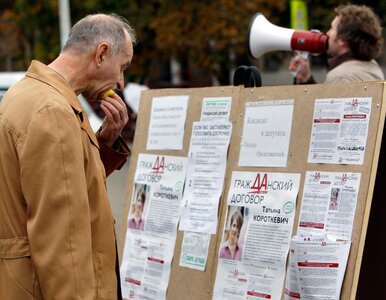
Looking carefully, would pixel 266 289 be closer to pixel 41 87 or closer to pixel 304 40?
pixel 41 87

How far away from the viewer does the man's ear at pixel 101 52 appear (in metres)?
2.88

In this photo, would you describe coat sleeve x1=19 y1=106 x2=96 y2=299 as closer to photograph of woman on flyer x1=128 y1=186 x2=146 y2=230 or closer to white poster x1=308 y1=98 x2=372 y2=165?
white poster x1=308 y1=98 x2=372 y2=165

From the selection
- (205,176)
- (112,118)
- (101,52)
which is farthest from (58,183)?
(205,176)

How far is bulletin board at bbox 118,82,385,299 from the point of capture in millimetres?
3109

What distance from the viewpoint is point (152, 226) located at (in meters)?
4.03

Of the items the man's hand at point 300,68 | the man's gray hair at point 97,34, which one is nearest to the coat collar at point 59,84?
the man's gray hair at point 97,34

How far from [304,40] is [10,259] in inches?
92.9

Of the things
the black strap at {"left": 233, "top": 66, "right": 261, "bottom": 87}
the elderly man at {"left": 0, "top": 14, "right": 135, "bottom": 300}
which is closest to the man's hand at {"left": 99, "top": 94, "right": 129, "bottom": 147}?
the elderly man at {"left": 0, "top": 14, "right": 135, "bottom": 300}

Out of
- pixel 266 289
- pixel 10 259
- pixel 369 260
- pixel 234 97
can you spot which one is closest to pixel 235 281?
pixel 266 289

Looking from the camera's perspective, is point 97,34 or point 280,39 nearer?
point 97,34

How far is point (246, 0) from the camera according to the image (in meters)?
19.0

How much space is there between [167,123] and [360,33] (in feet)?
4.16

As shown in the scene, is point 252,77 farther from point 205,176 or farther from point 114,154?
point 114,154

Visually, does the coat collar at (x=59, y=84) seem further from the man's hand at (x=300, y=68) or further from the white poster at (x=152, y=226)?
the man's hand at (x=300, y=68)
